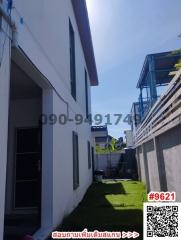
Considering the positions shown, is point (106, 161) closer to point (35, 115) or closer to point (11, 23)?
point (35, 115)

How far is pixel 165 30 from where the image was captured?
20.8ft

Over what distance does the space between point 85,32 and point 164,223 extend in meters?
8.02

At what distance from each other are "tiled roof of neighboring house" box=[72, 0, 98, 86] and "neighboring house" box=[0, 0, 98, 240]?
2.9 inches

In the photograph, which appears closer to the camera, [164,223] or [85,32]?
[164,223]

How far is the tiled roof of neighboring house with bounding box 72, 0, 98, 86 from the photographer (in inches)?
309

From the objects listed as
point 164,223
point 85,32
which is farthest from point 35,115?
point 85,32

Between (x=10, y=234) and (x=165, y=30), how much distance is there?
584 cm

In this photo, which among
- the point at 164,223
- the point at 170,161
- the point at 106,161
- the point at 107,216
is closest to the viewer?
the point at 164,223

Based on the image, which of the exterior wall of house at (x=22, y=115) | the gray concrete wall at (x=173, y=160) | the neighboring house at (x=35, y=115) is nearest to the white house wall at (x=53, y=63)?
the neighboring house at (x=35, y=115)

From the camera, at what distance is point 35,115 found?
614 cm

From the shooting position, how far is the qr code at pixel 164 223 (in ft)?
9.86

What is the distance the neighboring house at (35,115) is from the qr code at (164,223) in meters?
1.57

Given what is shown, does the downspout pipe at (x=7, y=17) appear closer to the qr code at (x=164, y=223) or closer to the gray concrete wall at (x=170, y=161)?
the gray concrete wall at (x=170, y=161)

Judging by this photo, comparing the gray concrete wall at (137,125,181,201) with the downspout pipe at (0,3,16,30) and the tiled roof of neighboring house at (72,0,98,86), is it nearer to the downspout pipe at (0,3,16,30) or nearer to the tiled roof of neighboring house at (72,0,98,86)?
the downspout pipe at (0,3,16,30)
